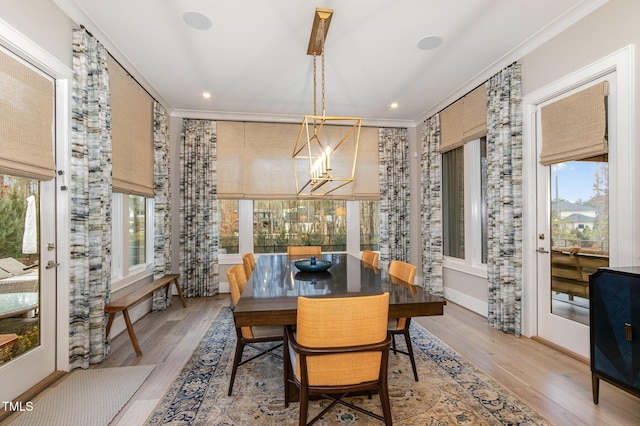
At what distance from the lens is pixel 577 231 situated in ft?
8.96

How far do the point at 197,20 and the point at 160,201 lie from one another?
2.48 meters

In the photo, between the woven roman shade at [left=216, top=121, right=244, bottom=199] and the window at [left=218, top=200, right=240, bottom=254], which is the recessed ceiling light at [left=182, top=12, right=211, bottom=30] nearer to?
the woven roman shade at [left=216, top=121, right=244, bottom=199]

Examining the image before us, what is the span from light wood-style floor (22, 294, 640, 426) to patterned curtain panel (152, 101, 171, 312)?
56 centimetres

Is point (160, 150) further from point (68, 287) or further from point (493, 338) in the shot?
point (493, 338)

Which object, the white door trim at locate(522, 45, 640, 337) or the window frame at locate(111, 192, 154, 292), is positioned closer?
the white door trim at locate(522, 45, 640, 337)

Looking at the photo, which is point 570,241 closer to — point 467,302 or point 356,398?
point 467,302

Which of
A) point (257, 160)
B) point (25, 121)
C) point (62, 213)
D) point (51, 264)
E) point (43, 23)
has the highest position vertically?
point (43, 23)

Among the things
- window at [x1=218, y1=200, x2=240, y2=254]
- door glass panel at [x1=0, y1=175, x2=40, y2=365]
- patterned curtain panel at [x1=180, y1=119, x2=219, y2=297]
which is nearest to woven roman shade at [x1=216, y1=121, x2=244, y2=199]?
patterned curtain panel at [x1=180, y1=119, x2=219, y2=297]

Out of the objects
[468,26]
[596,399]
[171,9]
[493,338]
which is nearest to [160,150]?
[171,9]

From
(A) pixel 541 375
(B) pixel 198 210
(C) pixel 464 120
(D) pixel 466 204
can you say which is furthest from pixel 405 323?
(B) pixel 198 210

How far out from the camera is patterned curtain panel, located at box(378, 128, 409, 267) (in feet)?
17.2

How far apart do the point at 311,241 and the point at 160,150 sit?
275cm

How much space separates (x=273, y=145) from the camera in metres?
5.06

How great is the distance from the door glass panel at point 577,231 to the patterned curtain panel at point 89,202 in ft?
13.7
